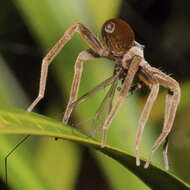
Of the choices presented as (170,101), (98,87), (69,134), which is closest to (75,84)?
(98,87)

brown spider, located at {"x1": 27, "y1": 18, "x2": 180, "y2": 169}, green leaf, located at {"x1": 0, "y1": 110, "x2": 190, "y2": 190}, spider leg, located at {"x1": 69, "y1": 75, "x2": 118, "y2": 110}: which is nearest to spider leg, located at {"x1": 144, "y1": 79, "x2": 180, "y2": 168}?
brown spider, located at {"x1": 27, "y1": 18, "x2": 180, "y2": 169}

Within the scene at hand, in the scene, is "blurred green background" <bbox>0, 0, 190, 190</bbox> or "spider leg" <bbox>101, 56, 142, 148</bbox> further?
"blurred green background" <bbox>0, 0, 190, 190</bbox>

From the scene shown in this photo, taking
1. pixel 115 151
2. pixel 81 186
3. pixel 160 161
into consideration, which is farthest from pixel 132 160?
pixel 81 186

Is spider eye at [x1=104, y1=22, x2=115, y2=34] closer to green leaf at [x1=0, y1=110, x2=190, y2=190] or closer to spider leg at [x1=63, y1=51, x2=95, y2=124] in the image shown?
spider leg at [x1=63, y1=51, x2=95, y2=124]

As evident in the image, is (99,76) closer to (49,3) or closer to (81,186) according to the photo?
(49,3)

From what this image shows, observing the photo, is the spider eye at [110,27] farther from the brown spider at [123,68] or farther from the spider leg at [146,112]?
the spider leg at [146,112]

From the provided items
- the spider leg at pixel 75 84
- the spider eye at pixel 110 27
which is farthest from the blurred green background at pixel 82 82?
the spider eye at pixel 110 27
